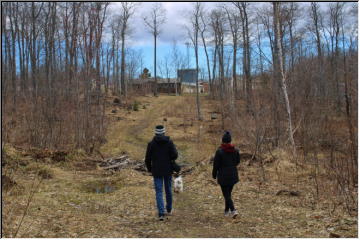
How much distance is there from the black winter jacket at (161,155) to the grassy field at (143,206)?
3.40 feet

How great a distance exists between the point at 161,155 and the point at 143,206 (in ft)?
6.75

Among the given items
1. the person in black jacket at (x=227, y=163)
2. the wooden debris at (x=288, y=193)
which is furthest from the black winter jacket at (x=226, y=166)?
the wooden debris at (x=288, y=193)

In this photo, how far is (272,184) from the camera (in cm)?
985

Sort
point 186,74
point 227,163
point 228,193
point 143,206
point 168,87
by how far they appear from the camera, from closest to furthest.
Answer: point 227,163 < point 228,193 < point 143,206 < point 168,87 < point 186,74

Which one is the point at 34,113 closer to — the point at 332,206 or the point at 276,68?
the point at 276,68

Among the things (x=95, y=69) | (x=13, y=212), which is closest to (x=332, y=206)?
(x=13, y=212)

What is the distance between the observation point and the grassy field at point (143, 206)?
249 inches

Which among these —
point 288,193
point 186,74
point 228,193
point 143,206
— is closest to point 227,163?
point 228,193

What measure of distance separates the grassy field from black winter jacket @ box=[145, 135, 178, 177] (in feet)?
3.40

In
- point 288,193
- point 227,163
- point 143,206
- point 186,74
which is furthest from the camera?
point 186,74

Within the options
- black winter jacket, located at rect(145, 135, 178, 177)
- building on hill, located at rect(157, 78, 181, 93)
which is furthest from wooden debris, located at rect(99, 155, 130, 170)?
building on hill, located at rect(157, 78, 181, 93)

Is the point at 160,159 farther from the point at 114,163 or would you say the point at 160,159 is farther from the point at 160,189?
the point at 114,163

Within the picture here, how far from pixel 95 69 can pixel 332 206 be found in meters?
13.6

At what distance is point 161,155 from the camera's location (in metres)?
6.77
